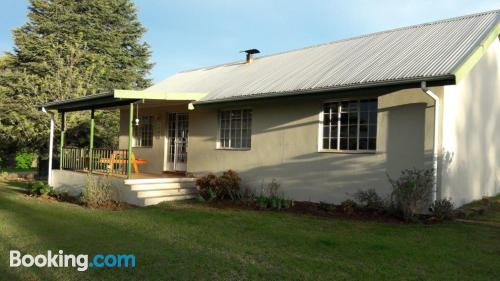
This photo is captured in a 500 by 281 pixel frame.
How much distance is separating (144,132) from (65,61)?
35.2 ft

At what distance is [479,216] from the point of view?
30.2 feet

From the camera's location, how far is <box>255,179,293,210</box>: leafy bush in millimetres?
10438

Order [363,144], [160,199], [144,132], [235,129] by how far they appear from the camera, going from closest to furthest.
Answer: [363,144]
[160,199]
[235,129]
[144,132]

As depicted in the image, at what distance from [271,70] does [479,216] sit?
7196 millimetres

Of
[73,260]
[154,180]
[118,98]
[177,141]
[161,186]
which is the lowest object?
[73,260]

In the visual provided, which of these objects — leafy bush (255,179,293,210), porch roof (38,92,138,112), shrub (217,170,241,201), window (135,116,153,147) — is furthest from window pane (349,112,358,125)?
window (135,116,153,147)

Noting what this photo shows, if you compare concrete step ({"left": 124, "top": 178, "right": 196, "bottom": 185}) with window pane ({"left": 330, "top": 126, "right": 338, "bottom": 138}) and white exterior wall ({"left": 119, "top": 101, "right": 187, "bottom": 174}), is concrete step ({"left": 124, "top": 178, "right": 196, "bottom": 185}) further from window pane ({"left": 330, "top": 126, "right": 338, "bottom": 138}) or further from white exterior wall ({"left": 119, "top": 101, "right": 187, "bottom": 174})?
window pane ({"left": 330, "top": 126, "right": 338, "bottom": 138})

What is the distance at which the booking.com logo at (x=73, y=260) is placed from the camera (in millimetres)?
5633

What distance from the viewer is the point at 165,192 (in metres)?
11.8

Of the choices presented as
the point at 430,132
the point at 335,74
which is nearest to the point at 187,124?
the point at 335,74

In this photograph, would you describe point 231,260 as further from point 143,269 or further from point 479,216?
point 479,216

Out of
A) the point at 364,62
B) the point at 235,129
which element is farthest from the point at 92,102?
the point at 364,62

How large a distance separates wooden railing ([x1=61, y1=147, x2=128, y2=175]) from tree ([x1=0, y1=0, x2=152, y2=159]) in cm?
560

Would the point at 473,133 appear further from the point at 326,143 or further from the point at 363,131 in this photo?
the point at 326,143
